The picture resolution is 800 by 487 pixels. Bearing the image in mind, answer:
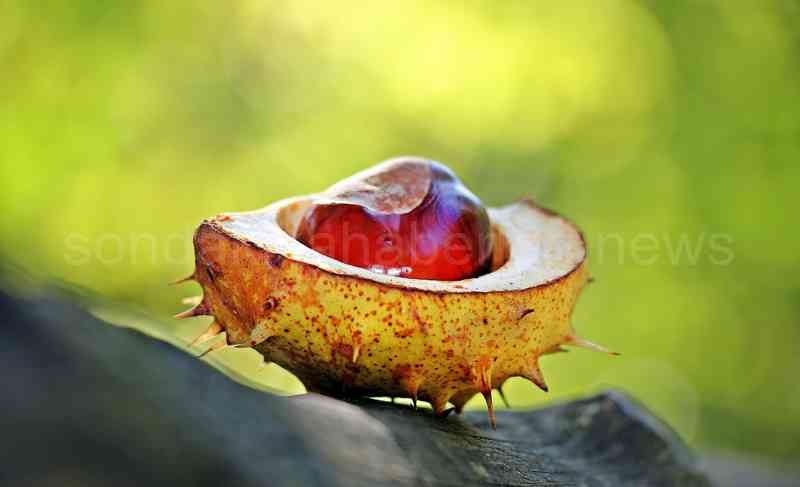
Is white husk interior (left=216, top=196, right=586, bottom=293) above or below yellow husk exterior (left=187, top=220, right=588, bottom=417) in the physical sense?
above

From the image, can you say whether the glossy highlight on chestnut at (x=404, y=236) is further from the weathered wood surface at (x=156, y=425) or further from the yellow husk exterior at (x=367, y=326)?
the weathered wood surface at (x=156, y=425)

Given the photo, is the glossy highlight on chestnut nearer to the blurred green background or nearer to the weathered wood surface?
the weathered wood surface

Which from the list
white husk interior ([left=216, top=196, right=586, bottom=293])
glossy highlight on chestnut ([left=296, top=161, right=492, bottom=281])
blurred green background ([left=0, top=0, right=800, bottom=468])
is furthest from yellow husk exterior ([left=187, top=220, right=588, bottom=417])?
blurred green background ([left=0, top=0, right=800, bottom=468])

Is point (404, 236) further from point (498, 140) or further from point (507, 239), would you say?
point (498, 140)

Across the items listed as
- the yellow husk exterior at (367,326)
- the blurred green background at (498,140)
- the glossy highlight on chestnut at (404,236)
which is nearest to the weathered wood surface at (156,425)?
the yellow husk exterior at (367,326)

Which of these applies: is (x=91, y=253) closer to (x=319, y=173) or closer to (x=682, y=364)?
(x=319, y=173)
